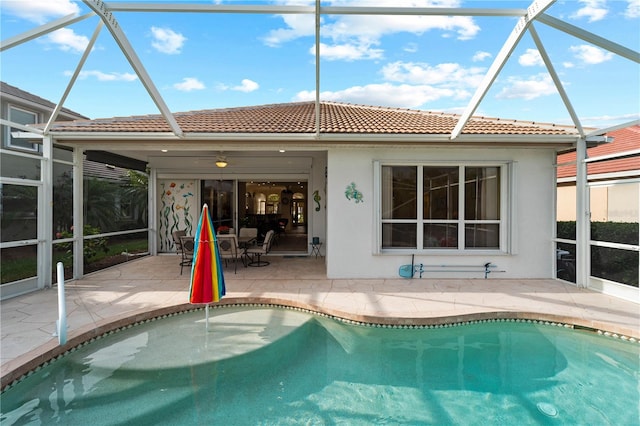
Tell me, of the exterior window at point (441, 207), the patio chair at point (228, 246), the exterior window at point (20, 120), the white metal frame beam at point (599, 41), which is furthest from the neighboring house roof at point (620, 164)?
the exterior window at point (20, 120)

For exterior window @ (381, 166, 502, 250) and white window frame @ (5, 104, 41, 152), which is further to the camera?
white window frame @ (5, 104, 41, 152)

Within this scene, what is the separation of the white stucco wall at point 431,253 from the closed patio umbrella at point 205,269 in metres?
3.51

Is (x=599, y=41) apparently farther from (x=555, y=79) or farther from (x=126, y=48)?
(x=126, y=48)

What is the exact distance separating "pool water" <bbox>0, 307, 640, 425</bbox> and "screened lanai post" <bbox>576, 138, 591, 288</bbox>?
274 cm

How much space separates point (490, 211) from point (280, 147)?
18.8ft

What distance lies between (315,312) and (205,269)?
87.6 inches

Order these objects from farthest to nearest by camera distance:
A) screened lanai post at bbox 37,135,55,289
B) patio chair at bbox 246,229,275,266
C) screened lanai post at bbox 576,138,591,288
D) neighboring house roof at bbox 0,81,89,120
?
neighboring house roof at bbox 0,81,89,120, patio chair at bbox 246,229,275,266, screened lanai post at bbox 576,138,591,288, screened lanai post at bbox 37,135,55,289

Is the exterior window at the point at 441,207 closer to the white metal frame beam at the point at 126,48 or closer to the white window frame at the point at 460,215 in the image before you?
the white window frame at the point at 460,215

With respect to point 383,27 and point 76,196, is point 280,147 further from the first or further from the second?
point 76,196

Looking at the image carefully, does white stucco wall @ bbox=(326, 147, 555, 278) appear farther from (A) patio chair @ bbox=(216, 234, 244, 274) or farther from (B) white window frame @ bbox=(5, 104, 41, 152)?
(B) white window frame @ bbox=(5, 104, 41, 152)

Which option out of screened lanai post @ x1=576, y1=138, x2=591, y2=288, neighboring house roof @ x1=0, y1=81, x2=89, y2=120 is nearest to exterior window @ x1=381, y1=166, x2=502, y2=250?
screened lanai post @ x1=576, y1=138, x2=591, y2=288

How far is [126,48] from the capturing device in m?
Answer: 5.11

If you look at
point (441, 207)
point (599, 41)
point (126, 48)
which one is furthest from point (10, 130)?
point (599, 41)

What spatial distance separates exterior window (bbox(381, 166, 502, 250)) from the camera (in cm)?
838
